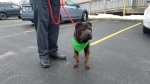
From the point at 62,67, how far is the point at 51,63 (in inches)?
13.0

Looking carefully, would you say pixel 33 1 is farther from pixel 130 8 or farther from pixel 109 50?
pixel 130 8

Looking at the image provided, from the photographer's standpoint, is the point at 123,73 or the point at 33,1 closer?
the point at 123,73

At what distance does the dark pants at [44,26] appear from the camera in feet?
10.7

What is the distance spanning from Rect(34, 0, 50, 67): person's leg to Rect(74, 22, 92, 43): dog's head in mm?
705

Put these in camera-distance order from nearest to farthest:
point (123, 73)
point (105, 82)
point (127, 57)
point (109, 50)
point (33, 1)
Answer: point (105, 82), point (123, 73), point (33, 1), point (127, 57), point (109, 50)

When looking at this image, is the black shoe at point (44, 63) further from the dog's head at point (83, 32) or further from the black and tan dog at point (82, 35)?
the dog's head at point (83, 32)

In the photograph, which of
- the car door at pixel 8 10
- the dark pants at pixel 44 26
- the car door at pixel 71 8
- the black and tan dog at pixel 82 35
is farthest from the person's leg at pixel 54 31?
the car door at pixel 8 10

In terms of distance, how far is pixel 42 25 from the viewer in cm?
335

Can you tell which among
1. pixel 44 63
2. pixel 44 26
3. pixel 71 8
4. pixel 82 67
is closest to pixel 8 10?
pixel 71 8

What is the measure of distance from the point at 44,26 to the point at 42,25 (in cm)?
6

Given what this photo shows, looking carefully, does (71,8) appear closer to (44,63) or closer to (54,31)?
(54,31)

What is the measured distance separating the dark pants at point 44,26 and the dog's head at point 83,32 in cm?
71

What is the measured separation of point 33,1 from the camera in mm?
3320

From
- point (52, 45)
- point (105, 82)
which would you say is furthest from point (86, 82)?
point (52, 45)
